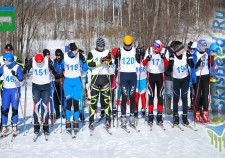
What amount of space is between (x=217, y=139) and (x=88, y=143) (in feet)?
8.58

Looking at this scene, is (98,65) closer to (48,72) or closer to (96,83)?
(96,83)

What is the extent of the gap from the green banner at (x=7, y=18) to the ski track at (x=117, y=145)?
23.6ft

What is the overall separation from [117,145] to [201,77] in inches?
105

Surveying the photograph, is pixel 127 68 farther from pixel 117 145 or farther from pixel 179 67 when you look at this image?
pixel 117 145

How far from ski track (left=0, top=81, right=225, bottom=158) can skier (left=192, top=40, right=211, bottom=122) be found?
46 cm

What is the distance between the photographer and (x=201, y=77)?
23.7 ft

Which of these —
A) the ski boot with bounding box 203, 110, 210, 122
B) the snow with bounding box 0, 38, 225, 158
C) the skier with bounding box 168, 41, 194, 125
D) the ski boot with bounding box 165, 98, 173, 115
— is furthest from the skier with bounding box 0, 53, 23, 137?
the ski boot with bounding box 203, 110, 210, 122

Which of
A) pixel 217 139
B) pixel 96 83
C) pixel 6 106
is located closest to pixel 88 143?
pixel 96 83

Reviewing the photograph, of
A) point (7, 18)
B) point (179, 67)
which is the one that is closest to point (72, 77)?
point (179, 67)

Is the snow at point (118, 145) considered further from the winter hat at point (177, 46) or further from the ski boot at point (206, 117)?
the winter hat at point (177, 46)

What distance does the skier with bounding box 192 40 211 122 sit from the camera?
710 centimetres

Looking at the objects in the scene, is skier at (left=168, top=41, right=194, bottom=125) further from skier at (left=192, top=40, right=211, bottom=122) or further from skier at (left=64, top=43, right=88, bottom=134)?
skier at (left=64, top=43, right=88, bottom=134)

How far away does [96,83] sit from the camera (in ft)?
22.2

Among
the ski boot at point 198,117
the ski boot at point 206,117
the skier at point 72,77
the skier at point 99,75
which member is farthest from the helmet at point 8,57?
the ski boot at point 206,117
